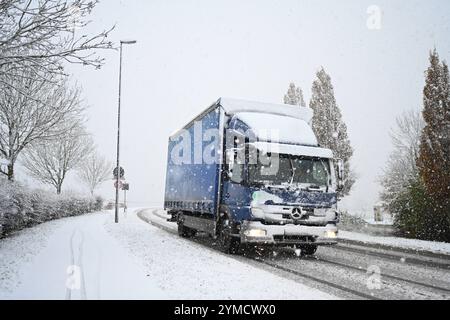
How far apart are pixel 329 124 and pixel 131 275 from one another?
21.2m

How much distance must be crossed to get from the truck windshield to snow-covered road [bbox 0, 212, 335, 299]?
7.13ft

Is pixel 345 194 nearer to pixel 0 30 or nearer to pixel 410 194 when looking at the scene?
pixel 410 194

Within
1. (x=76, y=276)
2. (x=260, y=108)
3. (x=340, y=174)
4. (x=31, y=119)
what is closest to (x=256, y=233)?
(x=340, y=174)

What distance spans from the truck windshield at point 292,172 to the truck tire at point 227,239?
5.28 feet

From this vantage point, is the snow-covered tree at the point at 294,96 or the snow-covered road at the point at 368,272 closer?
the snow-covered road at the point at 368,272

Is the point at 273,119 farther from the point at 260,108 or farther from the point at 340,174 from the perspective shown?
the point at 340,174

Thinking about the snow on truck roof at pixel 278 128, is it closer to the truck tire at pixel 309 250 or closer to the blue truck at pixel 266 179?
the blue truck at pixel 266 179

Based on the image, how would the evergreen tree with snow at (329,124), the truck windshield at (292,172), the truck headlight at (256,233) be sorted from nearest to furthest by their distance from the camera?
the truck headlight at (256,233), the truck windshield at (292,172), the evergreen tree with snow at (329,124)

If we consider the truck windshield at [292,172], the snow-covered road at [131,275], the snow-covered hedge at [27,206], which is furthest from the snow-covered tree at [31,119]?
the truck windshield at [292,172]

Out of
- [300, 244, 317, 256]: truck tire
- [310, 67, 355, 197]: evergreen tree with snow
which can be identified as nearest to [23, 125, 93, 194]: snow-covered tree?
[310, 67, 355, 197]: evergreen tree with snow

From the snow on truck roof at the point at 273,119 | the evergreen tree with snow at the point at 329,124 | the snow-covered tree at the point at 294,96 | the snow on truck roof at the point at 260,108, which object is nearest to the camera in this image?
the snow on truck roof at the point at 273,119

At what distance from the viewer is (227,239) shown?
10633 millimetres

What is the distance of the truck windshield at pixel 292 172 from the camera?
9531mm

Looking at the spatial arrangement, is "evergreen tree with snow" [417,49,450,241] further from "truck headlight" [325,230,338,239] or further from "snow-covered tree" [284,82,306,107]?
"snow-covered tree" [284,82,306,107]
